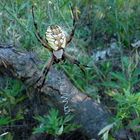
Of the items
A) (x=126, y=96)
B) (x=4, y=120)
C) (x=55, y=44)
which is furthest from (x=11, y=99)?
(x=126, y=96)

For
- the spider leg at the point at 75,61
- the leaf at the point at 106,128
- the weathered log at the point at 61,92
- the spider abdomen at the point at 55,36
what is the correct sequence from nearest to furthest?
1. the spider abdomen at the point at 55,36
2. the leaf at the point at 106,128
3. the weathered log at the point at 61,92
4. the spider leg at the point at 75,61

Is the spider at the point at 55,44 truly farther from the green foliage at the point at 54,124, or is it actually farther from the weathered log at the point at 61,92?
the green foliage at the point at 54,124

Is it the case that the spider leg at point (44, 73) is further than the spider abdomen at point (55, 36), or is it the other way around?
the spider leg at point (44, 73)

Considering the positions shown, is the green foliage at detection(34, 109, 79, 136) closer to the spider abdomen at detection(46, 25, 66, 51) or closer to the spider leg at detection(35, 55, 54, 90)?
the spider leg at detection(35, 55, 54, 90)

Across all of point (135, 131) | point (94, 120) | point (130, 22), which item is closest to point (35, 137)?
point (94, 120)

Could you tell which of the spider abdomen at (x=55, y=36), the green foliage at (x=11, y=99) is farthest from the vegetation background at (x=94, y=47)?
the spider abdomen at (x=55, y=36)

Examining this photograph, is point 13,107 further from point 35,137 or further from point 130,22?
point 130,22
